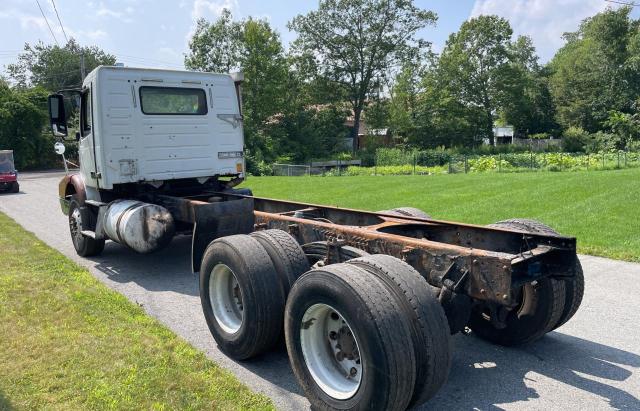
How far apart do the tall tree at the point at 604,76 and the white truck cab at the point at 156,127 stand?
164ft

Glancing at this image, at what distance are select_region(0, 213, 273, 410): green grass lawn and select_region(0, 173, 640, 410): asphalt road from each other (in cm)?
23

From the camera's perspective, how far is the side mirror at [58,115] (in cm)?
810

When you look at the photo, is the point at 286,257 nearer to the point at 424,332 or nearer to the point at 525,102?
the point at 424,332

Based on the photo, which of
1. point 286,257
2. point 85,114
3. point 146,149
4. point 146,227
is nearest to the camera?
point 286,257

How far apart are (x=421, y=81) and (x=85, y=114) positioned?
175 ft

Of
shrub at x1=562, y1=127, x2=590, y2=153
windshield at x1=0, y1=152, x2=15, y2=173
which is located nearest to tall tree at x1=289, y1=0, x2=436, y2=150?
shrub at x1=562, y1=127, x2=590, y2=153

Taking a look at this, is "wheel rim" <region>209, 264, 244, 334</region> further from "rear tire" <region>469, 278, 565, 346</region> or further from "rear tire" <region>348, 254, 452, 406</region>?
"rear tire" <region>469, 278, 565, 346</region>

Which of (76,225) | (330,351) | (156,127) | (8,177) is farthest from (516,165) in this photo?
(330,351)

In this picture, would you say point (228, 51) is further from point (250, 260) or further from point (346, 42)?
point (250, 260)

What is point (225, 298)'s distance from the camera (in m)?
4.56

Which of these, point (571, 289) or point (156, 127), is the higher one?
point (156, 127)

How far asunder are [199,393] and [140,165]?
4.75 m

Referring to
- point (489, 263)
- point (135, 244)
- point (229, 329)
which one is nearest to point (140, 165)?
point (135, 244)

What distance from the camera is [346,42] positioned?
5491 centimetres
